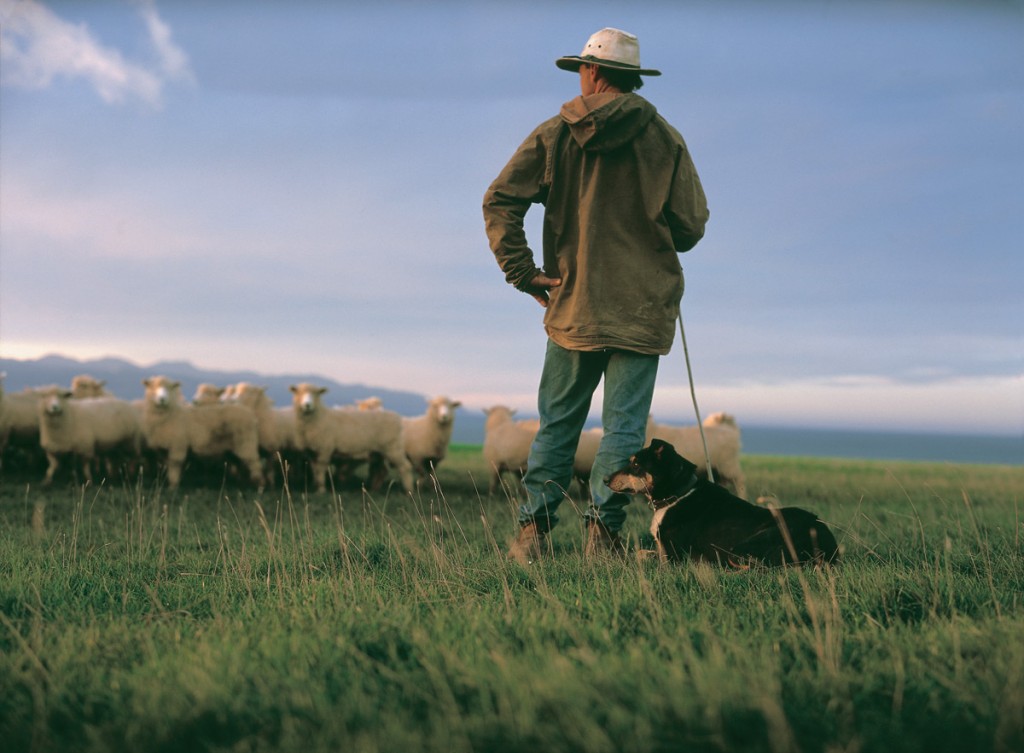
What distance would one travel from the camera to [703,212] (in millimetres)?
4488

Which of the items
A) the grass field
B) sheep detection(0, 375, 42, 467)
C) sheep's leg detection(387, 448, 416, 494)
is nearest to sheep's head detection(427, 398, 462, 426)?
sheep's leg detection(387, 448, 416, 494)

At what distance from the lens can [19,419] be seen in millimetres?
12445

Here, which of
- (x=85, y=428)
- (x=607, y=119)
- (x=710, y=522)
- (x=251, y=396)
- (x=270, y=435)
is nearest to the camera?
(x=710, y=522)

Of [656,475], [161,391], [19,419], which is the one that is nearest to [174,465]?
[161,391]

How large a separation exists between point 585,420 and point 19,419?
11660 millimetres

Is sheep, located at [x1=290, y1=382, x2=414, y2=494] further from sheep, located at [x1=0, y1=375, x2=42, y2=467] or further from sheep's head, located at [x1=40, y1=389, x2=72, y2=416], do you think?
sheep, located at [x1=0, y1=375, x2=42, y2=467]

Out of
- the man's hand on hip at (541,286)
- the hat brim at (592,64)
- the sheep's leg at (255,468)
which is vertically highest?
the hat brim at (592,64)

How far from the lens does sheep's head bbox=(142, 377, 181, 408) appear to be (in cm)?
1088

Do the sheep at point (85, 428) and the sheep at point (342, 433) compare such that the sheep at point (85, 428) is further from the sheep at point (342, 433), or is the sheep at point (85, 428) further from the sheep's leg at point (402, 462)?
the sheep's leg at point (402, 462)

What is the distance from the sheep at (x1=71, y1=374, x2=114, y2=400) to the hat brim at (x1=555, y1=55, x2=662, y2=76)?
42.7ft

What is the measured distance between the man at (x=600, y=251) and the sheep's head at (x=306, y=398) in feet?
24.4

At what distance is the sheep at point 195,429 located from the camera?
1088cm

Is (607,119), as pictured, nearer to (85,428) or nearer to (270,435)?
(270,435)

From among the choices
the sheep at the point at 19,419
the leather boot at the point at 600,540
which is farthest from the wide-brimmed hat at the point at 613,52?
the sheep at the point at 19,419
